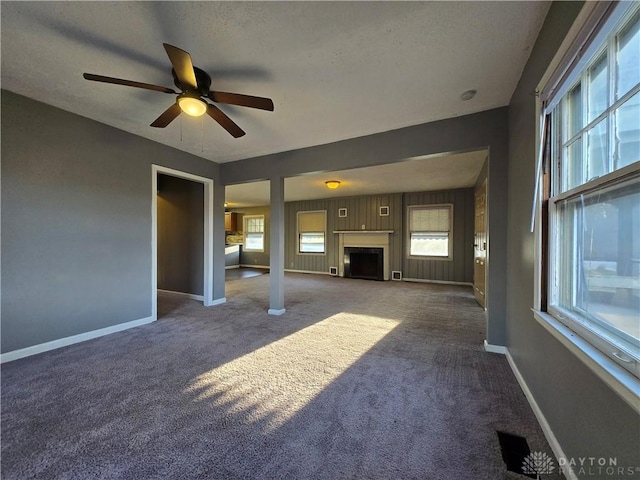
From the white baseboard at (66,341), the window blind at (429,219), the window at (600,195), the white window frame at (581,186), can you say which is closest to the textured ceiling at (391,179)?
the window blind at (429,219)

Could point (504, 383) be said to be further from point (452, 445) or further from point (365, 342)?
point (365, 342)

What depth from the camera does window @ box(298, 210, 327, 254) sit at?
8.48 metres

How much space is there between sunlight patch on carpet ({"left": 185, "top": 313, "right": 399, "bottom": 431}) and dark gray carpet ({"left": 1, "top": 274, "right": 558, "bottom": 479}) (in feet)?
0.04

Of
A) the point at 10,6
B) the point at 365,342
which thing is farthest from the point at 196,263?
the point at 10,6

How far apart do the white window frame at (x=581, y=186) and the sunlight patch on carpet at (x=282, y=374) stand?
155 centimetres

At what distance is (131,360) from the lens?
7.91ft

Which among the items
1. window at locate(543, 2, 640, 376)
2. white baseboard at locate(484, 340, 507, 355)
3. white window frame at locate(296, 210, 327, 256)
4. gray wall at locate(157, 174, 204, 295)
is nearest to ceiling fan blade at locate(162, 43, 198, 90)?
window at locate(543, 2, 640, 376)

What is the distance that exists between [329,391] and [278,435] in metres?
0.54

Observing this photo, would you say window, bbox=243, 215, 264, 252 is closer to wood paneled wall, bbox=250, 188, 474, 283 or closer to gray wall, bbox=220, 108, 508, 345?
wood paneled wall, bbox=250, 188, 474, 283

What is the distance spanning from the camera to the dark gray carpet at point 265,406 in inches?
50.9

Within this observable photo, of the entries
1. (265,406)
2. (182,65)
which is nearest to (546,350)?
(265,406)

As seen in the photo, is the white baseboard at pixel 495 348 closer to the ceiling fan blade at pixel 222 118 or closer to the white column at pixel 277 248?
the white column at pixel 277 248

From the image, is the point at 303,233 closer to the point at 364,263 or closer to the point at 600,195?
the point at 364,263

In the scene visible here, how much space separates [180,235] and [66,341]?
8.37 feet
